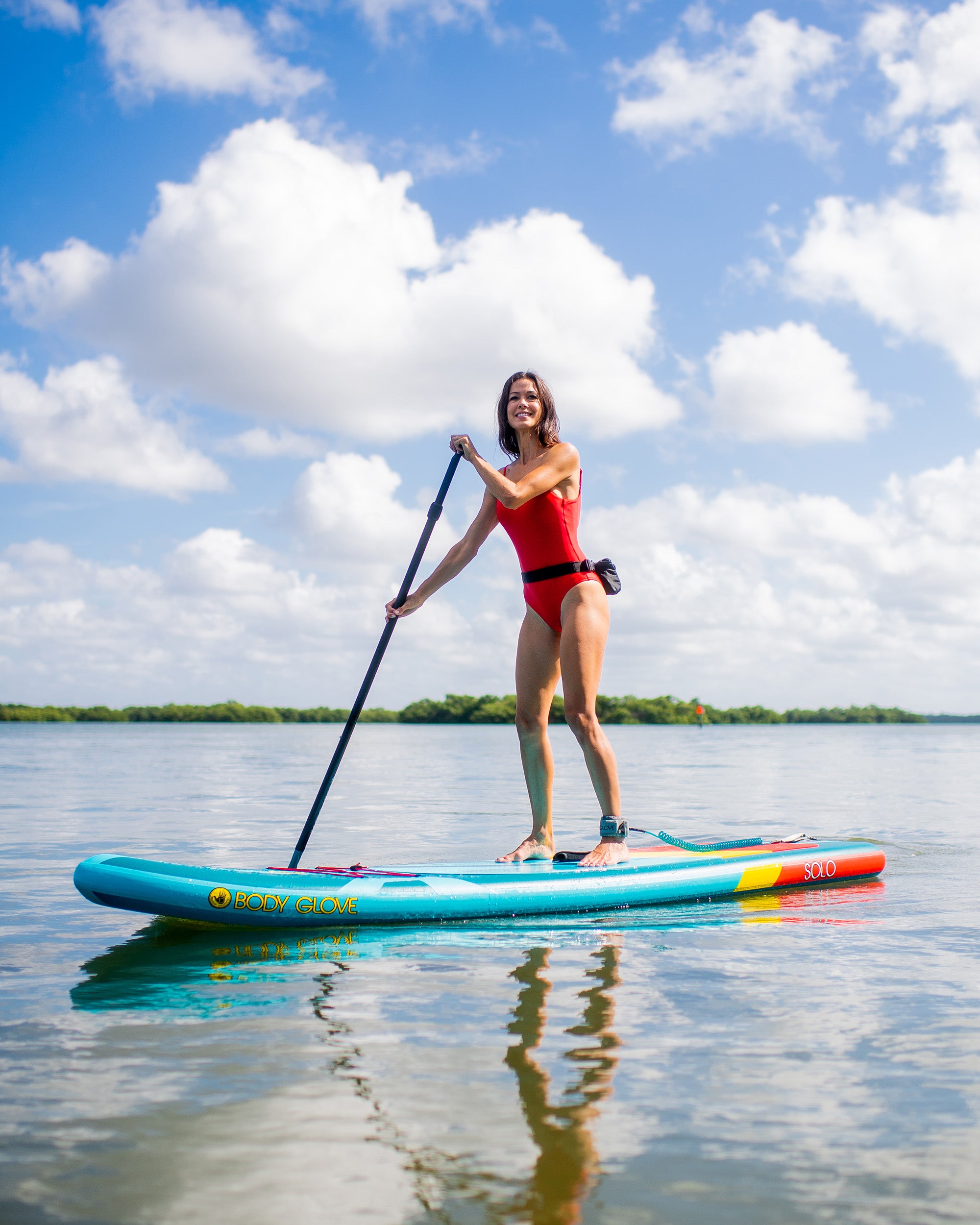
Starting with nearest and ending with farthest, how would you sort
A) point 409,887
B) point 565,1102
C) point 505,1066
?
point 565,1102 → point 505,1066 → point 409,887

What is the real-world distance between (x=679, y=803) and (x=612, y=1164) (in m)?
11.7

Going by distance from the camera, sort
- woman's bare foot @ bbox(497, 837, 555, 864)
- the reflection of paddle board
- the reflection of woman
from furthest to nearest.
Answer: woman's bare foot @ bbox(497, 837, 555, 864)
the reflection of paddle board
the reflection of woman

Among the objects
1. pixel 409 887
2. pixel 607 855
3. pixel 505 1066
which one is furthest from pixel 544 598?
pixel 505 1066

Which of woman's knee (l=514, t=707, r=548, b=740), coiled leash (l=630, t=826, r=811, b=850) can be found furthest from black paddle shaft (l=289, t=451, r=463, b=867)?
coiled leash (l=630, t=826, r=811, b=850)

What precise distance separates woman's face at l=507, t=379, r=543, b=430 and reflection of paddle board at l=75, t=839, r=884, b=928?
97.7 inches

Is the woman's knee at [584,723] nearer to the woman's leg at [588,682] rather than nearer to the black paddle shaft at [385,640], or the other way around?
the woman's leg at [588,682]

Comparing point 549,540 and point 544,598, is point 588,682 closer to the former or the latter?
point 544,598

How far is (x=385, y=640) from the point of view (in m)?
6.19

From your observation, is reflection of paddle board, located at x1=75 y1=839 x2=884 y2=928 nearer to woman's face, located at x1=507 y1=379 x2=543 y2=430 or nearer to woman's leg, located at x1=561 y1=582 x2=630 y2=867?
woman's leg, located at x1=561 y1=582 x2=630 y2=867

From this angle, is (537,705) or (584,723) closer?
(584,723)

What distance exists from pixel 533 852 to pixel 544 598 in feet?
4.82

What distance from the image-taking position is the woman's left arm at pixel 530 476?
5.61 m

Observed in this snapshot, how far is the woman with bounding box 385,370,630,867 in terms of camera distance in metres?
5.72

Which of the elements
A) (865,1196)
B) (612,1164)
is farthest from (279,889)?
(865,1196)
